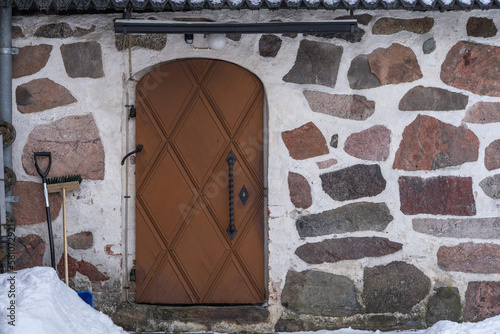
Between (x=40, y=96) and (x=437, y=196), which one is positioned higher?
(x=40, y=96)

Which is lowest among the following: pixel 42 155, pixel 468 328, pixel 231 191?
pixel 468 328

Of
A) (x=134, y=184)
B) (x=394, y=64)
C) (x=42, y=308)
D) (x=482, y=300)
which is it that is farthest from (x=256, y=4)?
(x=482, y=300)

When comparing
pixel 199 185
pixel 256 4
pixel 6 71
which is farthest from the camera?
pixel 199 185

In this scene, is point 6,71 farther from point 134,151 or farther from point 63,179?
point 134,151

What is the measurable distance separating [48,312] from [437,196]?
252 centimetres

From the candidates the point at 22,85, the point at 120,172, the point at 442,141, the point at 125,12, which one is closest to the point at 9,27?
the point at 22,85

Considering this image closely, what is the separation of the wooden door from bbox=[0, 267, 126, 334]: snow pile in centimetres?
69

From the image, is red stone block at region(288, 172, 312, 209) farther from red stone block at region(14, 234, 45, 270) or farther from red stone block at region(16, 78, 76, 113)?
red stone block at region(14, 234, 45, 270)

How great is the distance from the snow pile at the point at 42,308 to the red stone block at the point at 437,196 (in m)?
2.05

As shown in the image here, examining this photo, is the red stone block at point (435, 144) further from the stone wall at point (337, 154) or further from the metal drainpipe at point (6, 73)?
the metal drainpipe at point (6, 73)

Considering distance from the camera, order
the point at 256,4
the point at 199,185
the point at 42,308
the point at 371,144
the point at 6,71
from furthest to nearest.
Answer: the point at 199,185, the point at 371,144, the point at 6,71, the point at 256,4, the point at 42,308

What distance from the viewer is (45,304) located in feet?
10.8

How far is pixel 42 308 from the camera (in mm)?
3248

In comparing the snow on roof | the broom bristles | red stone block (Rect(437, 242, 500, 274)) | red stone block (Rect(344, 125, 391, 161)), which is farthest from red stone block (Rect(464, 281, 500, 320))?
the broom bristles
